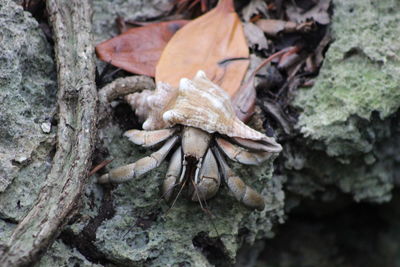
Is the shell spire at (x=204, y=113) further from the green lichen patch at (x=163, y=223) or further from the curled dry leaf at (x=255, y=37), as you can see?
the curled dry leaf at (x=255, y=37)

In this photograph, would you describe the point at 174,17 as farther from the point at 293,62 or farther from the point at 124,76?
the point at 293,62

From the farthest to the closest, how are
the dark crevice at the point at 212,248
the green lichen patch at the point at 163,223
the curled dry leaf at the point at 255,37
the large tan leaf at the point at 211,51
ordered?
the curled dry leaf at the point at 255,37, the large tan leaf at the point at 211,51, the dark crevice at the point at 212,248, the green lichen patch at the point at 163,223

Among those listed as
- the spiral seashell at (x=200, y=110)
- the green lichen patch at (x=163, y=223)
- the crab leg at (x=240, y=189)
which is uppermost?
the spiral seashell at (x=200, y=110)

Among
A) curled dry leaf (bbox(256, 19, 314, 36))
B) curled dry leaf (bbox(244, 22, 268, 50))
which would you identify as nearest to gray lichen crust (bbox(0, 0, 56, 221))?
curled dry leaf (bbox(244, 22, 268, 50))

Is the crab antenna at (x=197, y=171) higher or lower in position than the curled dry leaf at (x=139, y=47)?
lower

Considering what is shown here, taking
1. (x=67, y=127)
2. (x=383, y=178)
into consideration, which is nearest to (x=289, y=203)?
(x=383, y=178)

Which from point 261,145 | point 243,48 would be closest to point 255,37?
Result: point 243,48

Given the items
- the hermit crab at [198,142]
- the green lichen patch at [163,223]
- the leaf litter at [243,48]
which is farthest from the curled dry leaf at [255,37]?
the green lichen patch at [163,223]
